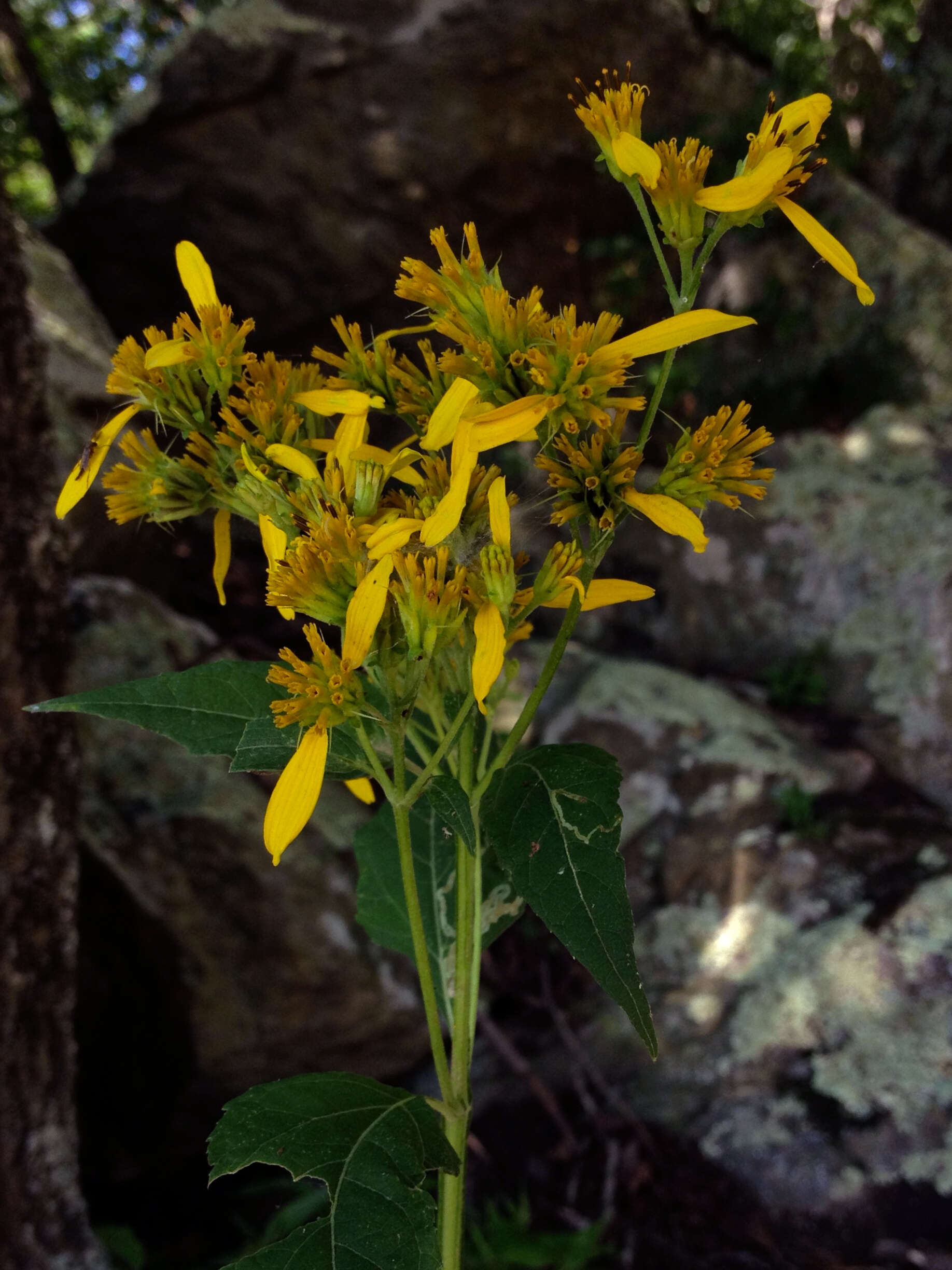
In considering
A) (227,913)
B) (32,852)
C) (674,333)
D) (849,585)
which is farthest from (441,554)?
(849,585)

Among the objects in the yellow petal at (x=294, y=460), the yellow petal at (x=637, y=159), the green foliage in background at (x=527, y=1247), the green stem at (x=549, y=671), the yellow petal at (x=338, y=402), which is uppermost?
the yellow petal at (x=637, y=159)

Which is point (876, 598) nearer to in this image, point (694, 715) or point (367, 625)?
point (694, 715)

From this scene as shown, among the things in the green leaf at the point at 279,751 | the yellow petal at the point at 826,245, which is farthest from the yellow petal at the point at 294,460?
the yellow petal at the point at 826,245

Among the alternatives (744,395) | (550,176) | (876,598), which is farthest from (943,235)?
(876,598)

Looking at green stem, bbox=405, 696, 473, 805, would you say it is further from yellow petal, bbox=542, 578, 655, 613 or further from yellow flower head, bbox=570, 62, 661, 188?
yellow flower head, bbox=570, 62, 661, 188

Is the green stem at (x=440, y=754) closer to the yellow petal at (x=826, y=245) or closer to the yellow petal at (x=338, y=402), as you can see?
the yellow petal at (x=338, y=402)
